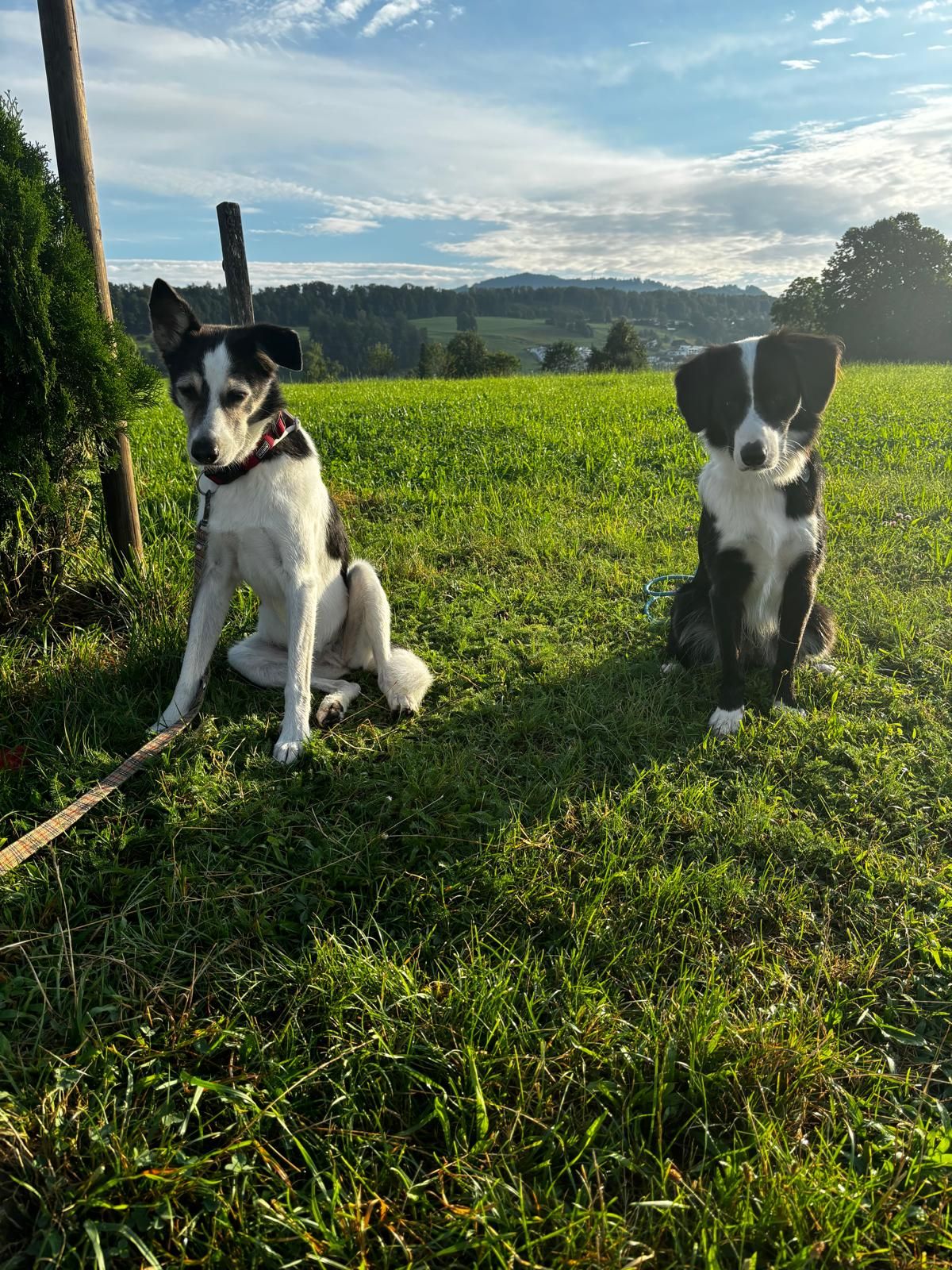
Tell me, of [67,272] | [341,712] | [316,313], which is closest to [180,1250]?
[341,712]

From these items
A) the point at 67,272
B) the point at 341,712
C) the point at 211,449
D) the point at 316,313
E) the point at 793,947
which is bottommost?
the point at 793,947

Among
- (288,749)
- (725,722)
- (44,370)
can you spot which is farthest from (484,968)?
(44,370)

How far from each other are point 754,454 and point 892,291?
55485 mm

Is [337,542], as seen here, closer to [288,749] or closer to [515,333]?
[288,749]

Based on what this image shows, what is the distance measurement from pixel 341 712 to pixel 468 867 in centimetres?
114

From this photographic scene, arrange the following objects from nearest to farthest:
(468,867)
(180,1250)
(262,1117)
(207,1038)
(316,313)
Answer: (180,1250), (262,1117), (207,1038), (468,867), (316,313)

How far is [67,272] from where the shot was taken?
3.17 meters

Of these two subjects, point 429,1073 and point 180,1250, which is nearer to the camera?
point 180,1250

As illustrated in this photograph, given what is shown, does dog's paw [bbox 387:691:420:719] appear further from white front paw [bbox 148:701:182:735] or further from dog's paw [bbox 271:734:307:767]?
white front paw [bbox 148:701:182:735]

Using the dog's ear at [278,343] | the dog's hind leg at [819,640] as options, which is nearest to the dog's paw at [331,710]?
the dog's ear at [278,343]

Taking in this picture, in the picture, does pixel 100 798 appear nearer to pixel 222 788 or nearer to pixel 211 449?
pixel 222 788

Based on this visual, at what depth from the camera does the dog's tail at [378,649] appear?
10.4 feet

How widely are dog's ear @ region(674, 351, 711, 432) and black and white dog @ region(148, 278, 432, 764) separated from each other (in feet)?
5.38

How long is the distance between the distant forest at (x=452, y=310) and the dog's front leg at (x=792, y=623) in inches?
1902
